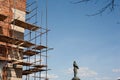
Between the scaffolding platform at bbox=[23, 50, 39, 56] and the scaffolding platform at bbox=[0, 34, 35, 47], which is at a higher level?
the scaffolding platform at bbox=[0, 34, 35, 47]

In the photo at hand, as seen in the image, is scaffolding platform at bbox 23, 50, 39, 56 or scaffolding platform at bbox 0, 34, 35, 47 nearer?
scaffolding platform at bbox 0, 34, 35, 47

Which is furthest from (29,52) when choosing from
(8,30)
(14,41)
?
(8,30)

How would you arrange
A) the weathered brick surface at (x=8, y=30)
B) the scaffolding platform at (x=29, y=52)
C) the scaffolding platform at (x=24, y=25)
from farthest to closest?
the scaffolding platform at (x=29, y=52) < the scaffolding platform at (x=24, y=25) < the weathered brick surface at (x=8, y=30)

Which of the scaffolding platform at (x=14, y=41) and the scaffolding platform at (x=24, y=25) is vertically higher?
the scaffolding platform at (x=24, y=25)

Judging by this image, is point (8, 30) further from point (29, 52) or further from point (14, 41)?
point (29, 52)

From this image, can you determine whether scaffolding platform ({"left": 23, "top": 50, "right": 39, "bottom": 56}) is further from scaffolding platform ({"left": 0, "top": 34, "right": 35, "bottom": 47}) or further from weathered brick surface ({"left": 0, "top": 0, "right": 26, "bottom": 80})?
weathered brick surface ({"left": 0, "top": 0, "right": 26, "bottom": 80})

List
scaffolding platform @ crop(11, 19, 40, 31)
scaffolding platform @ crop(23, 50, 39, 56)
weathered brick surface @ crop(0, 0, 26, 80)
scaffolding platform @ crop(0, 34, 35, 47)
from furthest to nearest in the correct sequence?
scaffolding platform @ crop(23, 50, 39, 56) → scaffolding platform @ crop(11, 19, 40, 31) → weathered brick surface @ crop(0, 0, 26, 80) → scaffolding platform @ crop(0, 34, 35, 47)

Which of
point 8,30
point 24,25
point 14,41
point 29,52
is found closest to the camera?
point 14,41

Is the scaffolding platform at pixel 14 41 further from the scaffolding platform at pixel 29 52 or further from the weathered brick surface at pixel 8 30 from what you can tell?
the scaffolding platform at pixel 29 52

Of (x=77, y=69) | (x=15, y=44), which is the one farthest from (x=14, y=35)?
(x=77, y=69)

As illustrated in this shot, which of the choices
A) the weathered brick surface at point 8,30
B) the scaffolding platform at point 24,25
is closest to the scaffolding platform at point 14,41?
the weathered brick surface at point 8,30

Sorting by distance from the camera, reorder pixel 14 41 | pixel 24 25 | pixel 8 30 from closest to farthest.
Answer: pixel 14 41, pixel 8 30, pixel 24 25

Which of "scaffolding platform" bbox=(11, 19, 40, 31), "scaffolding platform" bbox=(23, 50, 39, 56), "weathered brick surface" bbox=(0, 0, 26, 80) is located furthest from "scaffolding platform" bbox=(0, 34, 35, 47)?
"scaffolding platform" bbox=(11, 19, 40, 31)

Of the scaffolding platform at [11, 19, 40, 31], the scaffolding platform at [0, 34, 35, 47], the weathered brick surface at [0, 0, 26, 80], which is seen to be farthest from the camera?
the scaffolding platform at [11, 19, 40, 31]
